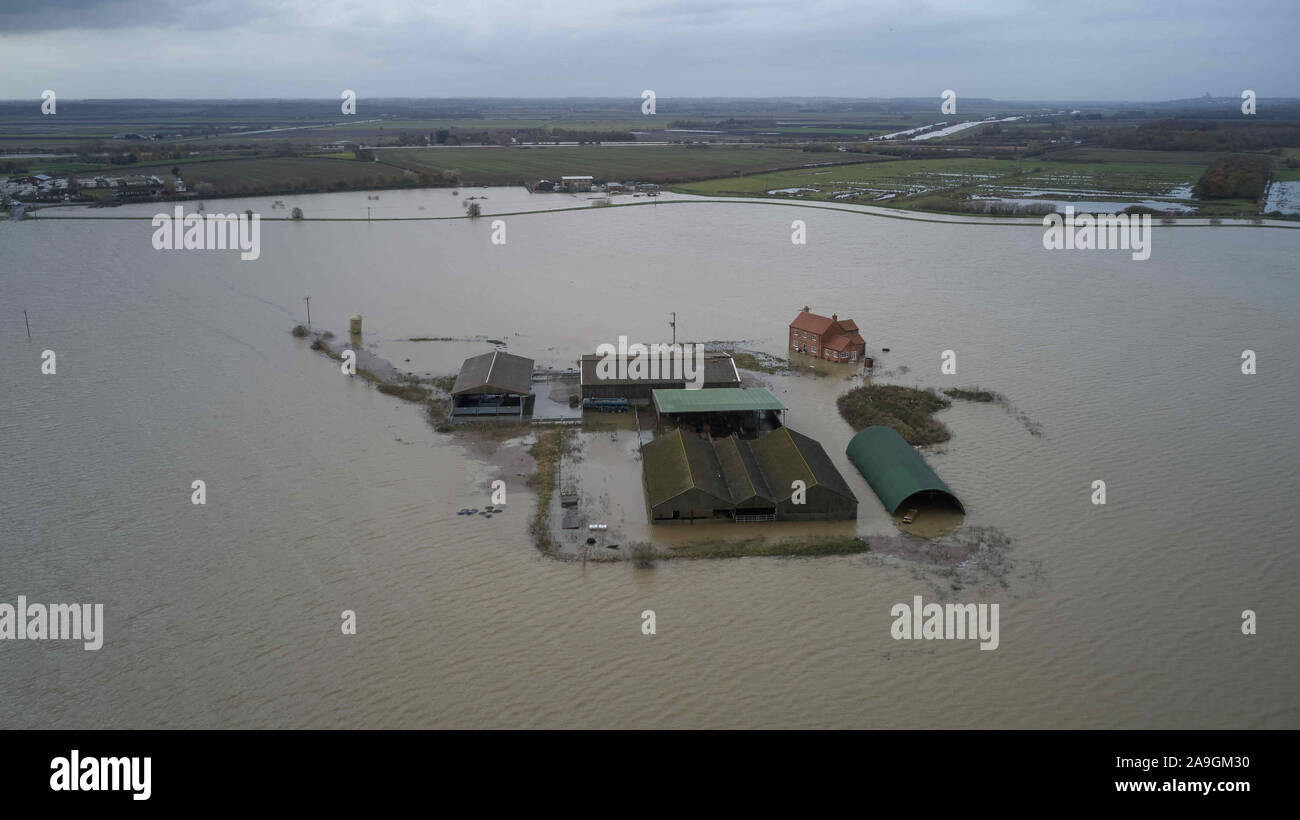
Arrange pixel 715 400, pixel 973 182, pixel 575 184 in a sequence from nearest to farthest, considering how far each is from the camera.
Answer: pixel 715 400
pixel 973 182
pixel 575 184

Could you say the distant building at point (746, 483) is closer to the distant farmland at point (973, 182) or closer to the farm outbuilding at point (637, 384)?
the farm outbuilding at point (637, 384)

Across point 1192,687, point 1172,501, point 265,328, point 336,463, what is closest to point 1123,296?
point 1172,501

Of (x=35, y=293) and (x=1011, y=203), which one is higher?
(x=1011, y=203)

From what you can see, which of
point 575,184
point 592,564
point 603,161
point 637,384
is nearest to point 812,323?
point 637,384

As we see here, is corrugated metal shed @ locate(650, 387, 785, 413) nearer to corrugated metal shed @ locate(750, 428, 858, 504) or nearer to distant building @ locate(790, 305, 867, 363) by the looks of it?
corrugated metal shed @ locate(750, 428, 858, 504)

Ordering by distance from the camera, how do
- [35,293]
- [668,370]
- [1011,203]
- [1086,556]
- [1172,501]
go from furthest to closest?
1. [1011,203]
2. [35,293]
3. [668,370]
4. [1172,501]
5. [1086,556]

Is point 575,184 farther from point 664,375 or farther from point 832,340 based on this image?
point 664,375

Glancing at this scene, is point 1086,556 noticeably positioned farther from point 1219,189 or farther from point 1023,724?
point 1219,189
